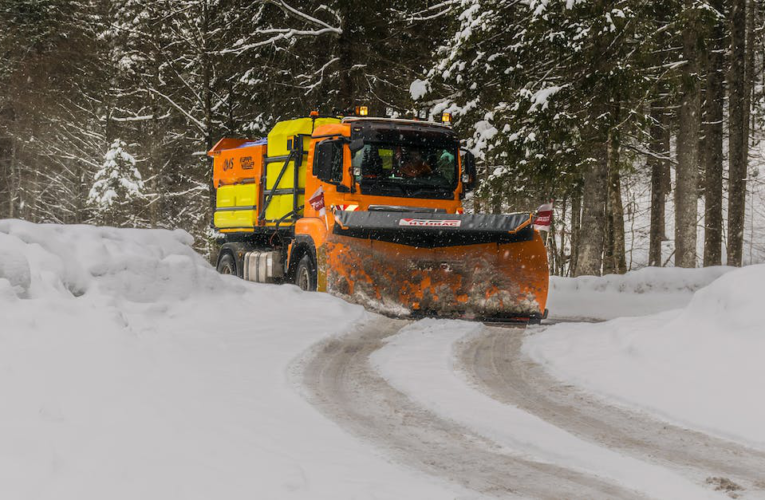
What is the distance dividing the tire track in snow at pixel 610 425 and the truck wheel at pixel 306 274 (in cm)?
458

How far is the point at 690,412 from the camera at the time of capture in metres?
5.85

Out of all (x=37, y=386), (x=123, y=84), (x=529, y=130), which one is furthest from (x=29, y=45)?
(x=37, y=386)

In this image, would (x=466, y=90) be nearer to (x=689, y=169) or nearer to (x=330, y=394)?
(x=689, y=169)

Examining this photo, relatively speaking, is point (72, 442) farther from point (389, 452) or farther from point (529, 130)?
point (529, 130)

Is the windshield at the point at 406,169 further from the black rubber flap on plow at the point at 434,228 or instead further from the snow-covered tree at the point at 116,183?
the snow-covered tree at the point at 116,183

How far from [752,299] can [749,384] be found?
1.38 meters

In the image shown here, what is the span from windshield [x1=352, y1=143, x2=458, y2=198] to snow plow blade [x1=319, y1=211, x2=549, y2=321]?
43.9 inches

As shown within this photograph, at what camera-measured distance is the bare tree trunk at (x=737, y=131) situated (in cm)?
1736

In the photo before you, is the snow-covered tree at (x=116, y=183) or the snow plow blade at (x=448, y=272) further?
the snow-covered tree at (x=116, y=183)

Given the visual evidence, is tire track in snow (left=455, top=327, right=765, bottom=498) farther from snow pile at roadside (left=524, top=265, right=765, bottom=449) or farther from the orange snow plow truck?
the orange snow plow truck

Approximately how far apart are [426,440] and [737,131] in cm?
1542


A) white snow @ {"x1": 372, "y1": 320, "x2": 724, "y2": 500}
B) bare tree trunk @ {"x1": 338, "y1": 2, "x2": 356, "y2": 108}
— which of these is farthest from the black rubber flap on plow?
bare tree trunk @ {"x1": 338, "y1": 2, "x2": 356, "y2": 108}

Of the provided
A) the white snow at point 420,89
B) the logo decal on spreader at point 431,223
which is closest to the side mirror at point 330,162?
the logo decal on spreader at point 431,223

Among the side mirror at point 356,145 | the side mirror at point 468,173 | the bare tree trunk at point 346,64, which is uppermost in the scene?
the bare tree trunk at point 346,64
